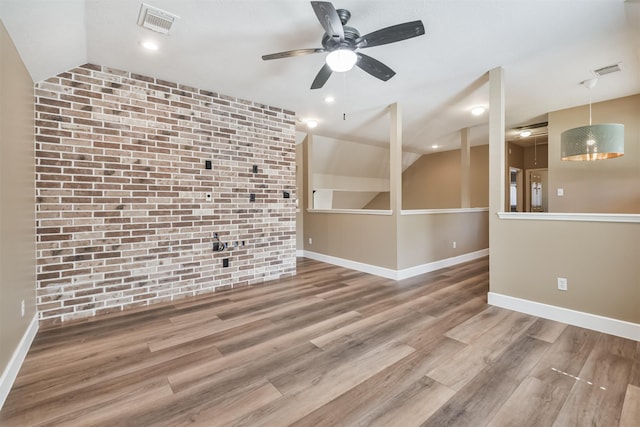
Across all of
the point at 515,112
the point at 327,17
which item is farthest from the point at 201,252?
the point at 515,112

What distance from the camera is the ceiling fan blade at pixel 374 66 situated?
224cm

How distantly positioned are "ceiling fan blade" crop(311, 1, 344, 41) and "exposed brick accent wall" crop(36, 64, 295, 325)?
2108 millimetres

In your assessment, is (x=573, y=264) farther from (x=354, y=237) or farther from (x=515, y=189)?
(x=515, y=189)

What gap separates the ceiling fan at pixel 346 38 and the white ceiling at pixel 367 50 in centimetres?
19

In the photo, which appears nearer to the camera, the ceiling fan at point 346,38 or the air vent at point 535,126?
the ceiling fan at point 346,38

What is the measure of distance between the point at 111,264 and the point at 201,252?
87cm

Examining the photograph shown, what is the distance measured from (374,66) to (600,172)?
12.4 feet

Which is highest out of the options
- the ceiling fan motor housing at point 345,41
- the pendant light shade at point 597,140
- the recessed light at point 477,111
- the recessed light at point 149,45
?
the recessed light at point 149,45

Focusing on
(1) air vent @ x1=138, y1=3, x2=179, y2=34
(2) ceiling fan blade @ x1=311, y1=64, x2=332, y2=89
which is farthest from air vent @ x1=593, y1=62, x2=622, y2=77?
(1) air vent @ x1=138, y1=3, x2=179, y2=34

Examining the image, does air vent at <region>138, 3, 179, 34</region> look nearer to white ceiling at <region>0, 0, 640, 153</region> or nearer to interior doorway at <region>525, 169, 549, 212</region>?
white ceiling at <region>0, 0, 640, 153</region>

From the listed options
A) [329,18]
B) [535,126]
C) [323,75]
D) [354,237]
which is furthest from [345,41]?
[535,126]

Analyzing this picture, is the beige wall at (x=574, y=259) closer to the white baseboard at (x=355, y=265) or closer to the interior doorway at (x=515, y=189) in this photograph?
the white baseboard at (x=355, y=265)

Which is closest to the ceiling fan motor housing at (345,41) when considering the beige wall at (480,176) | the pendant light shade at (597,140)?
the pendant light shade at (597,140)

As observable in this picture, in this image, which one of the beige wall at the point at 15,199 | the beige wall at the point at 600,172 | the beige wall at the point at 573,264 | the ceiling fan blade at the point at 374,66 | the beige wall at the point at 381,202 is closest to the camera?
the beige wall at the point at 15,199
